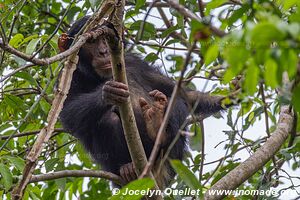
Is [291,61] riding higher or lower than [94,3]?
lower

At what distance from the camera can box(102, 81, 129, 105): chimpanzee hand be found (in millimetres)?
3360

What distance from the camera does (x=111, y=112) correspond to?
187 inches

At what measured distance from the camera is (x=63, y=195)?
5.31 meters

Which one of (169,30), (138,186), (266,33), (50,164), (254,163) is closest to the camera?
(266,33)

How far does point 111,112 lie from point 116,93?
1220 mm

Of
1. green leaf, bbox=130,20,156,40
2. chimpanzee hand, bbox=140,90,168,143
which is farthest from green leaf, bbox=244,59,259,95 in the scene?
green leaf, bbox=130,20,156,40

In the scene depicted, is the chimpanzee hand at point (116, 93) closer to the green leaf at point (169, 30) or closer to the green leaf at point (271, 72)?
the green leaf at point (169, 30)

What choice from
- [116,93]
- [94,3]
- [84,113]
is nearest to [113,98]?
[116,93]

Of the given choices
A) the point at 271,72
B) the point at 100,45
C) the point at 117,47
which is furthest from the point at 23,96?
the point at 271,72

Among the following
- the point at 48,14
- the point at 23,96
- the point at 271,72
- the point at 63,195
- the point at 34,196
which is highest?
the point at 48,14

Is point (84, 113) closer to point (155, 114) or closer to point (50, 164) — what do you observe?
point (50, 164)

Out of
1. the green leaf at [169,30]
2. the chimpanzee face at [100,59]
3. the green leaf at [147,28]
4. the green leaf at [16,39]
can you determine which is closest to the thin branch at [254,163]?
the green leaf at [169,30]

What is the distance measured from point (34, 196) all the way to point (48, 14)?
2538mm

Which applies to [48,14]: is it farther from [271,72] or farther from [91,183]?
[271,72]
